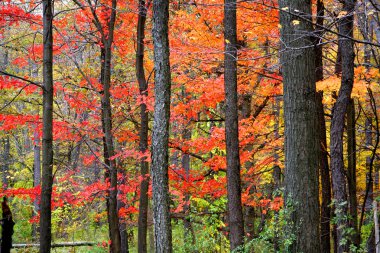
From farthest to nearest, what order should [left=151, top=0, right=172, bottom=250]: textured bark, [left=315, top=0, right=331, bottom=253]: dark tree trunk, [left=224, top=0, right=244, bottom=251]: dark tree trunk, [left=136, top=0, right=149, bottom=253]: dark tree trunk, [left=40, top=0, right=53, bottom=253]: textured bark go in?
[left=136, top=0, right=149, bottom=253]: dark tree trunk, [left=224, top=0, right=244, bottom=251]: dark tree trunk, [left=315, top=0, right=331, bottom=253]: dark tree trunk, [left=40, top=0, right=53, bottom=253]: textured bark, [left=151, top=0, right=172, bottom=250]: textured bark

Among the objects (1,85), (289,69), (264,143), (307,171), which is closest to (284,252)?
(307,171)

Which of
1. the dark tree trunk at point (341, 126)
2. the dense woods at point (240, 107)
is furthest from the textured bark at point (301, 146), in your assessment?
the dark tree trunk at point (341, 126)

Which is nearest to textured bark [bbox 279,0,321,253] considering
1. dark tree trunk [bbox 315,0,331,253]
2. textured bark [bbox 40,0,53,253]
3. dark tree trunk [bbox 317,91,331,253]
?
dark tree trunk [bbox 315,0,331,253]

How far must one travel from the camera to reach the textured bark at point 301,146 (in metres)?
5.74

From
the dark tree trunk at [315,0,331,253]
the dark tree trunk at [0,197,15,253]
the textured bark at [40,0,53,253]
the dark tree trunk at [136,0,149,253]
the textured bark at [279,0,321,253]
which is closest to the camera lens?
the dark tree trunk at [0,197,15,253]

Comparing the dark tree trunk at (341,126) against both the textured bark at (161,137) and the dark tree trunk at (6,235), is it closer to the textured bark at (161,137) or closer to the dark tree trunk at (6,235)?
the textured bark at (161,137)

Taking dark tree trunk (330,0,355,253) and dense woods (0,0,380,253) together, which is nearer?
dense woods (0,0,380,253)

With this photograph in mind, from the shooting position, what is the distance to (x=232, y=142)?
27.9 ft

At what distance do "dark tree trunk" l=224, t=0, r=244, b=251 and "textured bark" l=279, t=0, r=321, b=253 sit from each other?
8.53 feet

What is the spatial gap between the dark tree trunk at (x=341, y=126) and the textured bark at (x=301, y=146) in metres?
1.25

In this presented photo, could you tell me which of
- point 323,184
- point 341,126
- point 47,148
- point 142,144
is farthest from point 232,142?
point 47,148

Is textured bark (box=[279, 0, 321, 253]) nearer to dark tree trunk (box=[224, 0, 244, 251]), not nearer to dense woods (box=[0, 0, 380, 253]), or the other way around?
dense woods (box=[0, 0, 380, 253])

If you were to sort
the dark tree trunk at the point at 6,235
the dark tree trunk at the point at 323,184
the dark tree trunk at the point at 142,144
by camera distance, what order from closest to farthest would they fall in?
1. the dark tree trunk at the point at 6,235
2. the dark tree trunk at the point at 323,184
3. the dark tree trunk at the point at 142,144

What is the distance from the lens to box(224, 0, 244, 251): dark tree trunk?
27.6 feet
